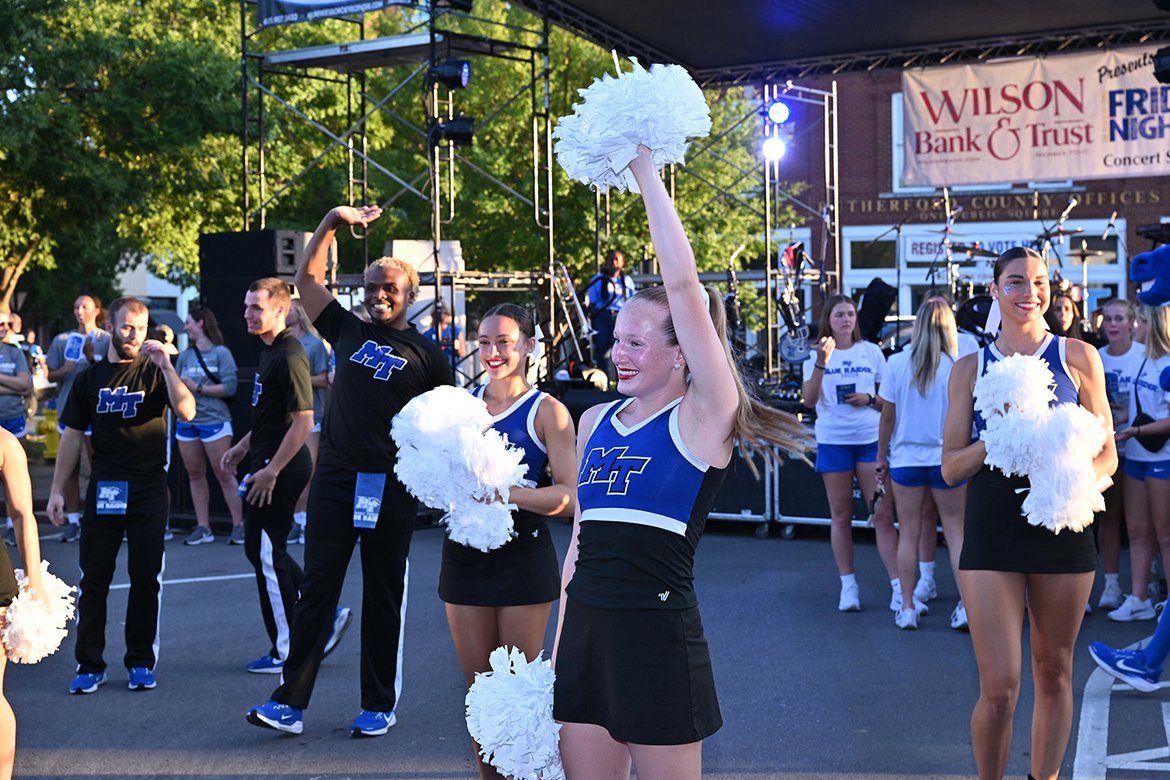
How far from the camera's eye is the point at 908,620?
6.55 metres

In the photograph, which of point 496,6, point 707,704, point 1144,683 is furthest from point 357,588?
point 496,6

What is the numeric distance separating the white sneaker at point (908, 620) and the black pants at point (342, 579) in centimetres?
318

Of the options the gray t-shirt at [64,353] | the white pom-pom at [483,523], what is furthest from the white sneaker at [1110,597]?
the gray t-shirt at [64,353]

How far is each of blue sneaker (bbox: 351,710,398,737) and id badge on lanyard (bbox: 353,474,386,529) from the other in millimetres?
843

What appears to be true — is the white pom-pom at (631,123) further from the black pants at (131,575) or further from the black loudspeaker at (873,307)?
the black loudspeaker at (873,307)

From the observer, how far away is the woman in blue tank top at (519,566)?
12.2 feet

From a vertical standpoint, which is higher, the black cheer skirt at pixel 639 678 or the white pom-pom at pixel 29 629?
the black cheer skirt at pixel 639 678

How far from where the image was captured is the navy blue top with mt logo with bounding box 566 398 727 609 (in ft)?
8.20

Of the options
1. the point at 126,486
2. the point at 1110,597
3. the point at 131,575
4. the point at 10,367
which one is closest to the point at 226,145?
the point at 10,367

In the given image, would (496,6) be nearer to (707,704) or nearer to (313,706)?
(313,706)

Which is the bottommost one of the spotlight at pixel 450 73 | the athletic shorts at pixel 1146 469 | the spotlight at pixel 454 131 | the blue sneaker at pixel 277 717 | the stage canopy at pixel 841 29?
the blue sneaker at pixel 277 717

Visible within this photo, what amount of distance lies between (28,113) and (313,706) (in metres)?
13.8

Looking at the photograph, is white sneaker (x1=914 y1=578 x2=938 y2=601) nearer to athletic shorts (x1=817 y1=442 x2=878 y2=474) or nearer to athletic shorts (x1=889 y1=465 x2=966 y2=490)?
athletic shorts (x1=817 y1=442 x2=878 y2=474)

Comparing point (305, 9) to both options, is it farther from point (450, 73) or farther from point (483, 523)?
point (483, 523)
